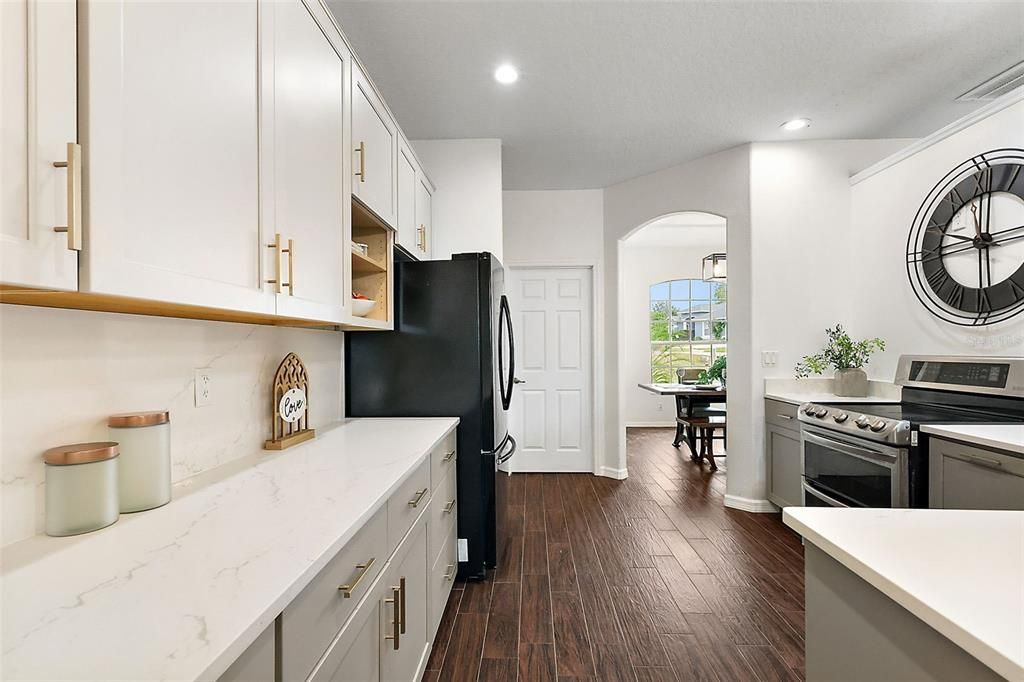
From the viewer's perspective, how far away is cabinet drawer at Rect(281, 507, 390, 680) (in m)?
0.81

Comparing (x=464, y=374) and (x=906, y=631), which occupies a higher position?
(x=464, y=374)

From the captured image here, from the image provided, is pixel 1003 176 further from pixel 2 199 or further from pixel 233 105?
pixel 2 199

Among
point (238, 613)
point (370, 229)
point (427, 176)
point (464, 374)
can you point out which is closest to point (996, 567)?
point (238, 613)

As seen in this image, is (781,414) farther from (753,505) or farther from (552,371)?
(552,371)

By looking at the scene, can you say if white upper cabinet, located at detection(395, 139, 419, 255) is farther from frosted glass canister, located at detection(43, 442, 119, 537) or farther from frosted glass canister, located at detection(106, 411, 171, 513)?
frosted glass canister, located at detection(43, 442, 119, 537)

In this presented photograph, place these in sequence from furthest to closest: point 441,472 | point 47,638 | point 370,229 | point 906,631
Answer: point 370,229 < point 441,472 < point 906,631 < point 47,638

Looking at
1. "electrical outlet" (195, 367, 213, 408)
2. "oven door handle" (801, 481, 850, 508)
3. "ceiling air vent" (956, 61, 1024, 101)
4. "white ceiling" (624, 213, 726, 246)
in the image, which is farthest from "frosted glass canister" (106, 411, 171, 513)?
"white ceiling" (624, 213, 726, 246)

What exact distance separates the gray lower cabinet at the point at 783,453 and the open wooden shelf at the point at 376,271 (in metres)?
2.77

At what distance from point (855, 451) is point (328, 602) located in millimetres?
2747

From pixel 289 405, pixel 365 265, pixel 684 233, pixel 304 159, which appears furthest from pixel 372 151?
pixel 684 233

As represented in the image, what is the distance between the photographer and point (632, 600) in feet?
7.94

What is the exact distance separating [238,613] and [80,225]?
0.62 metres

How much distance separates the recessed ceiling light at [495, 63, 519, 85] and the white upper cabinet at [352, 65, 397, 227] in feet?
2.26

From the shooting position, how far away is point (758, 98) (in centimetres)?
307
